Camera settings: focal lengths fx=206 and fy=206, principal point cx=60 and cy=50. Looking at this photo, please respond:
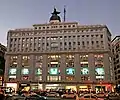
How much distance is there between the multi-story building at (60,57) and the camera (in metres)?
84.2

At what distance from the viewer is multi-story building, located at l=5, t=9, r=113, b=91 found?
3314 inches

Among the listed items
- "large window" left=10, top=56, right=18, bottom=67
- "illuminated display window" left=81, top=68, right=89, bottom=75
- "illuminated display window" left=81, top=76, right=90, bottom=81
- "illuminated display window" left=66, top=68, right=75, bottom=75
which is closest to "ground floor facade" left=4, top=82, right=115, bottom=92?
"illuminated display window" left=81, top=76, right=90, bottom=81

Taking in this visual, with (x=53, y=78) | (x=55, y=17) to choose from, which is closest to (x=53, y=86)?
(x=53, y=78)

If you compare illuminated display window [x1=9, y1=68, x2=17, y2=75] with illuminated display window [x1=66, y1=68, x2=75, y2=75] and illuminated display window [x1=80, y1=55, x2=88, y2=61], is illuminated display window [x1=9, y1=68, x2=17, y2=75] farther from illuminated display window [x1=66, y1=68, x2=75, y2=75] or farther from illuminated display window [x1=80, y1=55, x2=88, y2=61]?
illuminated display window [x1=80, y1=55, x2=88, y2=61]

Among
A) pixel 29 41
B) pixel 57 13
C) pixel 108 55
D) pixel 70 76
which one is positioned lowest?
pixel 70 76

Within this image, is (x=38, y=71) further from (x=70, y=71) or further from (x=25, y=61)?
(x=70, y=71)

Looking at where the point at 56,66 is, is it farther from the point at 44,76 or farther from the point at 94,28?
the point at 94,28

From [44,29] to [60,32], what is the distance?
7.70 m

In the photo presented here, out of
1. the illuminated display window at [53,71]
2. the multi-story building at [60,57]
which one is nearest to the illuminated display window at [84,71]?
the multi-story building at [60,57]

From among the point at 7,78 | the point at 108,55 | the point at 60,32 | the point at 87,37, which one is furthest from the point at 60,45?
the point at 7,78

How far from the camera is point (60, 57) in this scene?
89.4 m

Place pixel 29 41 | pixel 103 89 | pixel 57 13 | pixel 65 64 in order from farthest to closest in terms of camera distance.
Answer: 1. pixel 57 13
2. pixel 29 41
3. pixel 65 64
4. pixel 103 89

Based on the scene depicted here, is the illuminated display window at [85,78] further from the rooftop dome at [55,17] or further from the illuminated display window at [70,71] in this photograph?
the rooftop dome at [55,17]

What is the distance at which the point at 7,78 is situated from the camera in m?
89.4
